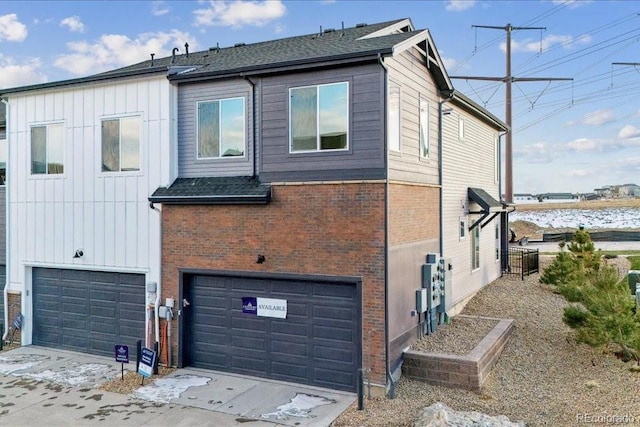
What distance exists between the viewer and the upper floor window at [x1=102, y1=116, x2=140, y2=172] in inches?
473

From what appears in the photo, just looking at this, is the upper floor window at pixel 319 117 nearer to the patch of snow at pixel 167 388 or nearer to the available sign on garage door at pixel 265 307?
the available sign on garage door at pixel 265 307

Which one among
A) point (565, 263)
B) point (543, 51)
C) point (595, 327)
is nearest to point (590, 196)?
point (543, 51)

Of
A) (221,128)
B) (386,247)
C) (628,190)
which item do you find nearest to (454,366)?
(386,247)

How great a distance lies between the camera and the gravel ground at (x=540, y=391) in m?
8.27

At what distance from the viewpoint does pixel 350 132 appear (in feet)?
32.3

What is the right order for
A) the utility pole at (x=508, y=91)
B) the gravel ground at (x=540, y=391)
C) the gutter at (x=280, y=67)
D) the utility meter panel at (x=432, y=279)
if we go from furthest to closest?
the utility pole at (x=508, y=91), the utility meter panel at (x=432, y=279), the gutter at (x=280, y=67), the gravel ground at (x=540, y=391)

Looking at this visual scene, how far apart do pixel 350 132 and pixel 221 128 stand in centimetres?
319

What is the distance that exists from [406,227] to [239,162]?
3.88 m

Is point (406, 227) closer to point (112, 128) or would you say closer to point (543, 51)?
point (112, 128)

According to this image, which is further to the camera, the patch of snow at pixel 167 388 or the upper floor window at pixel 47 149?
the upper floor window at pixel 47 149

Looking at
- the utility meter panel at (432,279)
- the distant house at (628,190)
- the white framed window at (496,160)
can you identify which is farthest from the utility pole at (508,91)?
the distant house at (628,190)

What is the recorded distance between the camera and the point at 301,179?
33.7 ft

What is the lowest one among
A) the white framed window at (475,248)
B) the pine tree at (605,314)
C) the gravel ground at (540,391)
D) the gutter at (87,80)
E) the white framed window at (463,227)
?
the gravel ground at (540,391)

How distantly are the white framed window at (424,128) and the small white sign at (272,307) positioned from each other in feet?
15.5
